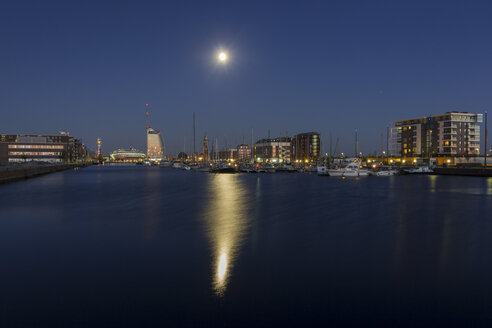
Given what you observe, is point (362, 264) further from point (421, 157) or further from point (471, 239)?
point (421, 157)

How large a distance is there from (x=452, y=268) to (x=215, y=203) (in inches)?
911

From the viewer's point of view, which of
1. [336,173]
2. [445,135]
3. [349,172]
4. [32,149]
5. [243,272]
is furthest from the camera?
[32,149]

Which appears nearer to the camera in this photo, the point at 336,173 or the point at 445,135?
the point at 336,173

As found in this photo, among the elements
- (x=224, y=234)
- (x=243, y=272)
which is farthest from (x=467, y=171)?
(x=243, y=272)

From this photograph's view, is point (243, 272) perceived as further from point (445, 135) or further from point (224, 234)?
point (445, 135)

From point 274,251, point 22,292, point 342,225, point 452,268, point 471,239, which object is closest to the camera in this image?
point 22,292

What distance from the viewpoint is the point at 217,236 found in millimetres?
18297

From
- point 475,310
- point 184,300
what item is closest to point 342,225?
point 475,310

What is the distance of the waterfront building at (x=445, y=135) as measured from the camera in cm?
12888

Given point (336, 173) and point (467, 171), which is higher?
point (467, 171)

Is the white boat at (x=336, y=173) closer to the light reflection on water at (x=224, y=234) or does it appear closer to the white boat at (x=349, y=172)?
the white boat at (x=349, y=172)

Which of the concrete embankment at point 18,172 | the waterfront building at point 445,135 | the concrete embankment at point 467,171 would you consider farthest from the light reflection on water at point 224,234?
the waterfront building at point 445,135

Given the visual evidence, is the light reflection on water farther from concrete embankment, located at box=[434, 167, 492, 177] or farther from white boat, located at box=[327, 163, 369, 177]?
concrete embankment, located at box=[434, 167, 492, 177]

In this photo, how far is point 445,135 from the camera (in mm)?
130750
